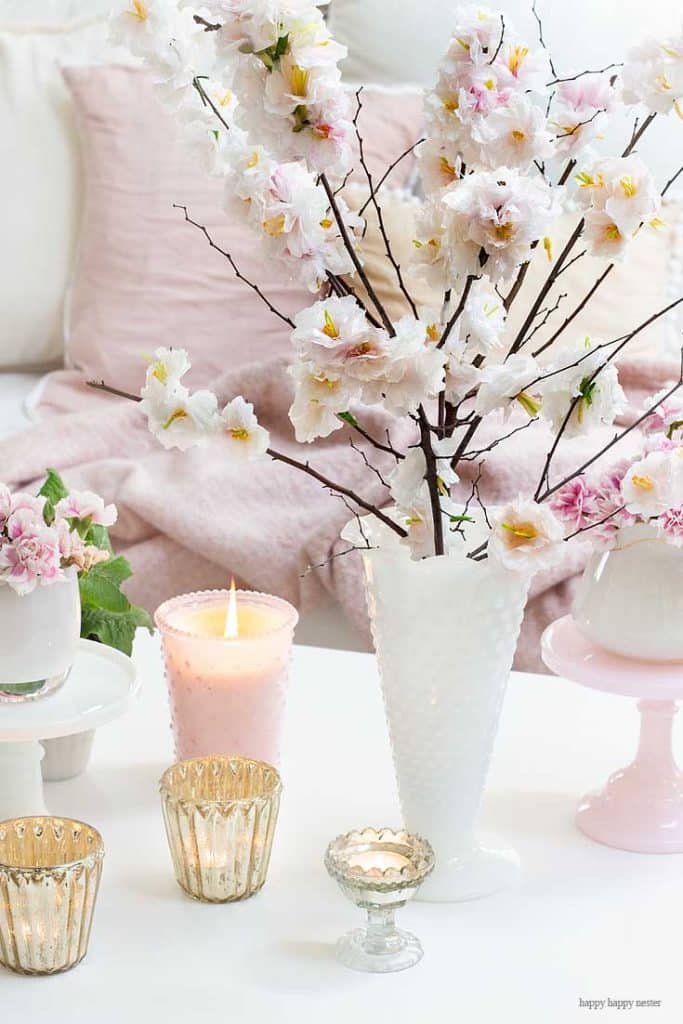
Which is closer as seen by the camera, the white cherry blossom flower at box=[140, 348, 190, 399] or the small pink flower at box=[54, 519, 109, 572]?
the white cherry blossom flower at box=[140, 348, 190, 399]

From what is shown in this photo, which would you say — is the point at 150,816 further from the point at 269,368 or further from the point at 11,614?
the point at 269,368

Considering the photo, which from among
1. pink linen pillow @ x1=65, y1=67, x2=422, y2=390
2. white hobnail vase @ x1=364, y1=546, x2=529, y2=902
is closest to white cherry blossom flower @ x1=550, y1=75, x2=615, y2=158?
white hobnail vase @ x1=364, y1=546, x2=529, y2=902

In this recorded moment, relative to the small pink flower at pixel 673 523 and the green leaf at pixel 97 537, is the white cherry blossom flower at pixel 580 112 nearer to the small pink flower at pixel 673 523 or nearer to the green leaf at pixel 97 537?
the small pink flower at pixel 673 523

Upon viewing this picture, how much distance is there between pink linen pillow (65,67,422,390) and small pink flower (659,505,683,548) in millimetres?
1546

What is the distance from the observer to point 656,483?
81cm

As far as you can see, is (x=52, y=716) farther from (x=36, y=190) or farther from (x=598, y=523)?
(x=36, y=190)

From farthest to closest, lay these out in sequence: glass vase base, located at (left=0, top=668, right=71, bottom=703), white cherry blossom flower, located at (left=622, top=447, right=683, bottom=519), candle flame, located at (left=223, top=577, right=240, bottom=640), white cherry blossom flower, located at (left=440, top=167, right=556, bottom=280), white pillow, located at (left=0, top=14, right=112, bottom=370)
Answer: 1. white pillow, located at (left=0, top=14, right=112, bottom=370)
2. candle flame, located at (left=223, top=577, right=240, bottom=640)
3. glass vase base, located at (left=0, top=668, right=71, bottom=703)
4. white cherry blossom flower, located at (left=622, top=447, right=683, bottom=519)
5. white cherry blossom flower, located at (left=440, top=167, right=556, bottom=280)

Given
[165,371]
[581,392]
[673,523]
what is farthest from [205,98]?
[673,523]

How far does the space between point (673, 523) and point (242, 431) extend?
0.28 m

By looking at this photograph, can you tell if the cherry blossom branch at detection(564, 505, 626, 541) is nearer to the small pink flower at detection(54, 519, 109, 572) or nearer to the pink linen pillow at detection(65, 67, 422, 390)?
the small pink flower at detection(54, 519, 109, 572)

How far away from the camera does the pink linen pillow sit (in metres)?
2.39

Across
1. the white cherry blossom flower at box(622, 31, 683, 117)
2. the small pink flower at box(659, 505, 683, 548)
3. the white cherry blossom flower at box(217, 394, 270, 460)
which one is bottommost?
the small pink flower at box(659, 505, 683, 548)

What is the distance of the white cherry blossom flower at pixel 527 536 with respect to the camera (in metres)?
0.77

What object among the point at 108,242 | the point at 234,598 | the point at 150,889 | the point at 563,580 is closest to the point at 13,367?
the point at 108,242
